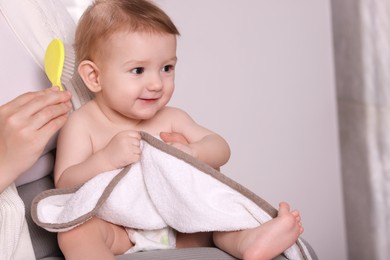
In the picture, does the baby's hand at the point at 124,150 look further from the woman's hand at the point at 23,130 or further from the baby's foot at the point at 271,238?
the baby's foot at the point at 271,238

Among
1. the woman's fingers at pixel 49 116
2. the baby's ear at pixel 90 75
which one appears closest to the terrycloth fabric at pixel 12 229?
the woman's fingers at pixel 49 116

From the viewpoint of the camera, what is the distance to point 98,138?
4.21 feet

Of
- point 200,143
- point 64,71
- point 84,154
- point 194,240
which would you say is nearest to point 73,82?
point 64,71

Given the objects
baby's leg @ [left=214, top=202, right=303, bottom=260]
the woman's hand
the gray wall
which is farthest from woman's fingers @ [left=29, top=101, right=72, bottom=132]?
the gray wall

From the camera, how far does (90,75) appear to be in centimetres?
129

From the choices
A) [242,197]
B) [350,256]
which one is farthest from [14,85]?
[350,256]

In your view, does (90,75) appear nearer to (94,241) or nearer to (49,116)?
(49,116)

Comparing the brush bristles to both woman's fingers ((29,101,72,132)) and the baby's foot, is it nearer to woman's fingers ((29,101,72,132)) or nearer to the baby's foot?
woman's fingers ((29,101,72,132))

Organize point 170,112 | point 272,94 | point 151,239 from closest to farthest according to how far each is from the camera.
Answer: point 151,239 → point 170,112 → point 272,94

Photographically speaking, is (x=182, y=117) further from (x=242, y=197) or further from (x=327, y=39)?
(x=327, y=39)

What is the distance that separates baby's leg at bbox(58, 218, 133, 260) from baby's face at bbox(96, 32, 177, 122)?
0.21 m

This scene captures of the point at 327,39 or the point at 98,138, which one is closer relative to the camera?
the point at 98,138

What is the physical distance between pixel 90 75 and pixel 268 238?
1.49 ft

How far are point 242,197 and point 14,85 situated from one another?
1.49 ft
